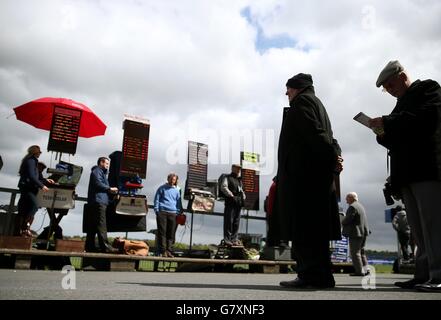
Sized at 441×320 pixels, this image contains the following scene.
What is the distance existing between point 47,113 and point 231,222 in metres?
4.93

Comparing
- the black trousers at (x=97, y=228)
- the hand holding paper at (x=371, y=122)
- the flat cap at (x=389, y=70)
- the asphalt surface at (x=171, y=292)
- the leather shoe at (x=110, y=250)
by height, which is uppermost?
the flat cap at (x=389, y=70)

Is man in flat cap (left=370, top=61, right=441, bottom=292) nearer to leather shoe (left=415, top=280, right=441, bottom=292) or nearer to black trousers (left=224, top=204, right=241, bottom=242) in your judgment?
leather shoe (left=415, top=280, right=441, bottom=292)

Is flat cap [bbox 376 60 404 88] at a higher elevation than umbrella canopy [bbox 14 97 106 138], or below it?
below

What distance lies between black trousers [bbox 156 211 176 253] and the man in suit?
3617 millimetres

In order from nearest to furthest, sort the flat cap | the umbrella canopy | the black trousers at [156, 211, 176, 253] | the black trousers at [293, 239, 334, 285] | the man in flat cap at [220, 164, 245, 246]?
the black trousers at [293, 239, 334, 285], the flat cap, the black trousers at [156, 211, 176, 253], the umbrella canopy, the man in flat cap at [220, 164, 245, 246]

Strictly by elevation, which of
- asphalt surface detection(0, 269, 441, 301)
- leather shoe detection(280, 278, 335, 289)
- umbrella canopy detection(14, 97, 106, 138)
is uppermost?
umbrella canopy detection(14, 97, 106, 138)

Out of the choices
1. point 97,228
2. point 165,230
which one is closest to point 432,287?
point 97,228

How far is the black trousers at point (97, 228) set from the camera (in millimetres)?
7855

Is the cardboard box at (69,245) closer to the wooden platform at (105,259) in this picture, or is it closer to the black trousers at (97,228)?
the wooden platform at (105,259)

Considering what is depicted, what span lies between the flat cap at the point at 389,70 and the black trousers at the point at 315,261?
1749 mm

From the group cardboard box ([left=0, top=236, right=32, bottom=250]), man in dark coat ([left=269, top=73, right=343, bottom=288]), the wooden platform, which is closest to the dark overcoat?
man in dark coat ([left=269, top=73, right=343, bottom=288])

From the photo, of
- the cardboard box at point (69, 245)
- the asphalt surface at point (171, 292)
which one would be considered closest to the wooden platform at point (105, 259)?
the cardboard box at point (69, 245)

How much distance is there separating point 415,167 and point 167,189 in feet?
20.8

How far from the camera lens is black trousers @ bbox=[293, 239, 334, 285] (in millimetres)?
3602
